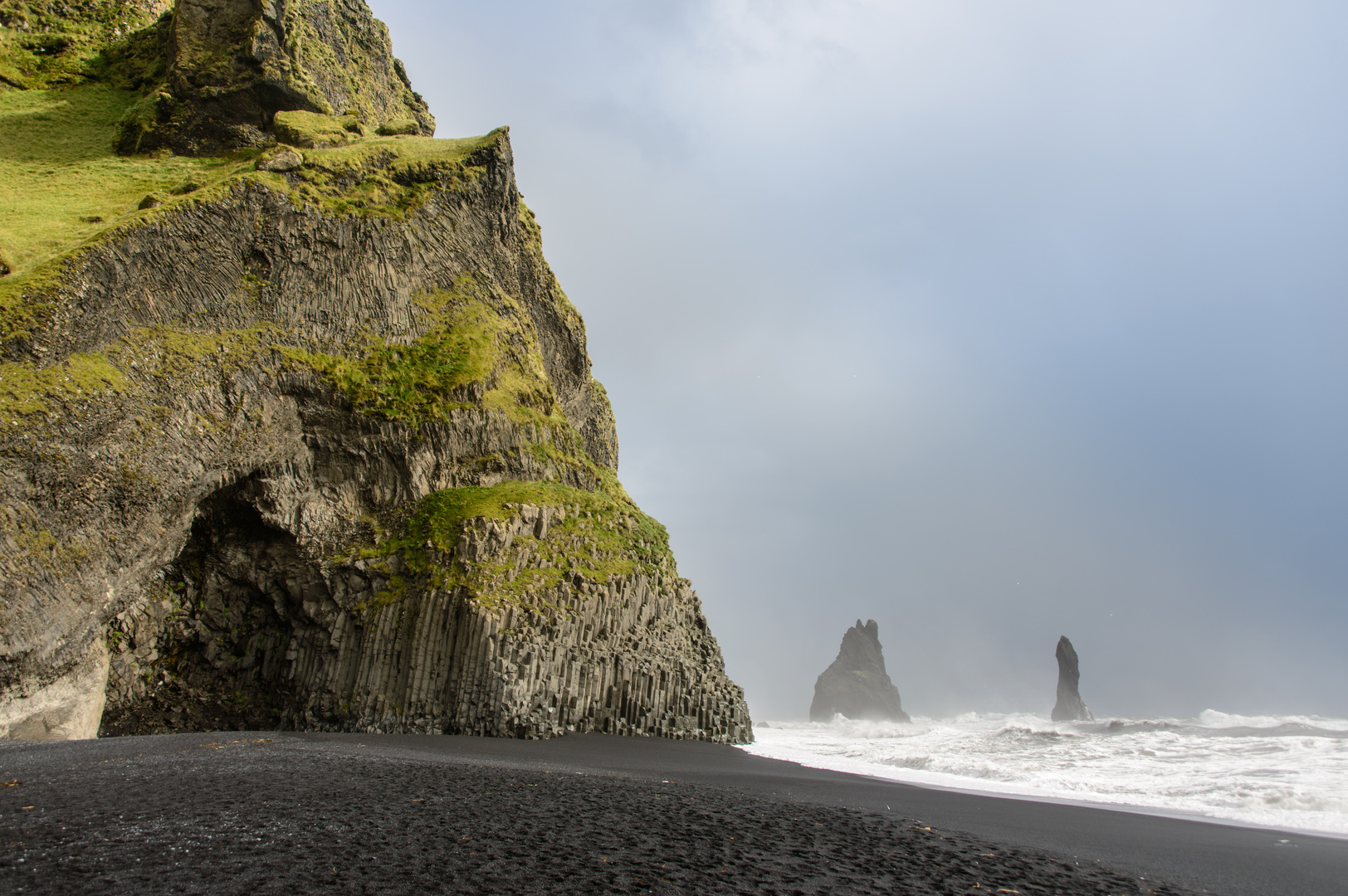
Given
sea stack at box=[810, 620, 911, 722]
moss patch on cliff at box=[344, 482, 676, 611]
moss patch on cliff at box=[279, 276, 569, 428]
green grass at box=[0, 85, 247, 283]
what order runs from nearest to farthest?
moss patch on cliff at box=[344, 482, 676, 611] → green grass at box=[0, 85, 247, 283] → moss patch on cliff at box=[279, 276, 569, 428] → sea stack at box=[810, 620, 911, 722]

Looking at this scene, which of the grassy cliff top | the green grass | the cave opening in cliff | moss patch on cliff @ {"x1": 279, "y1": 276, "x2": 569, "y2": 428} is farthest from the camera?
moss patch on cliff @ {"x1": 279, "y1": 276, "x2": 569, "y2": 428}

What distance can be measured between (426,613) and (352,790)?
9994 mm

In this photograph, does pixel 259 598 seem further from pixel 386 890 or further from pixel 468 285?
pixel 386 890

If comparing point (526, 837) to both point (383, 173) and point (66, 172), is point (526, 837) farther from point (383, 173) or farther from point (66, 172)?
point (66, 172)

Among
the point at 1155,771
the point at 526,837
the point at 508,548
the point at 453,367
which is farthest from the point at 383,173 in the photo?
the point at 1155,771

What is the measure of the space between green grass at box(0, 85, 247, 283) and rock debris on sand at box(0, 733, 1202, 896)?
15.8 meters

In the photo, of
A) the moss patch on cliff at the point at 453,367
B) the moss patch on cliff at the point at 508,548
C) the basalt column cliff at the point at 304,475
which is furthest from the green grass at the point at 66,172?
the moss patch on cliff at the point at 508,548

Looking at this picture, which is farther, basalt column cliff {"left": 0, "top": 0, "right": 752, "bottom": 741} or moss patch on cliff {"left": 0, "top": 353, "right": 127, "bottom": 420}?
basalt column cliff {"left": 0, "top": 0, "right": 752, "bottom": 741}

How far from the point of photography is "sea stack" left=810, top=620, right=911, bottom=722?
367 feet

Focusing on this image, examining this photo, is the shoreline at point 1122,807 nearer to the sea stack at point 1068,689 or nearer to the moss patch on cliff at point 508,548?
the moss patch on cliff at point 508,548

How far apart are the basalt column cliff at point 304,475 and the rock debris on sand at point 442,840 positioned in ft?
24.8

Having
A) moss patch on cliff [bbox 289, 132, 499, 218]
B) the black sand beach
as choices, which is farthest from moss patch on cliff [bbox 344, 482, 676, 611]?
moss patch on cliff [bbox 289, 132, 499, 218]

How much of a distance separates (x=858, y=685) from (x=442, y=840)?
4738 inches

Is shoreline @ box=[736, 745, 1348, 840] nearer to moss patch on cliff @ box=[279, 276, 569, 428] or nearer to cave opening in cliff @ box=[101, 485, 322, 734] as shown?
cave opening in cliff @ box=[101, 485, 322, 734]
